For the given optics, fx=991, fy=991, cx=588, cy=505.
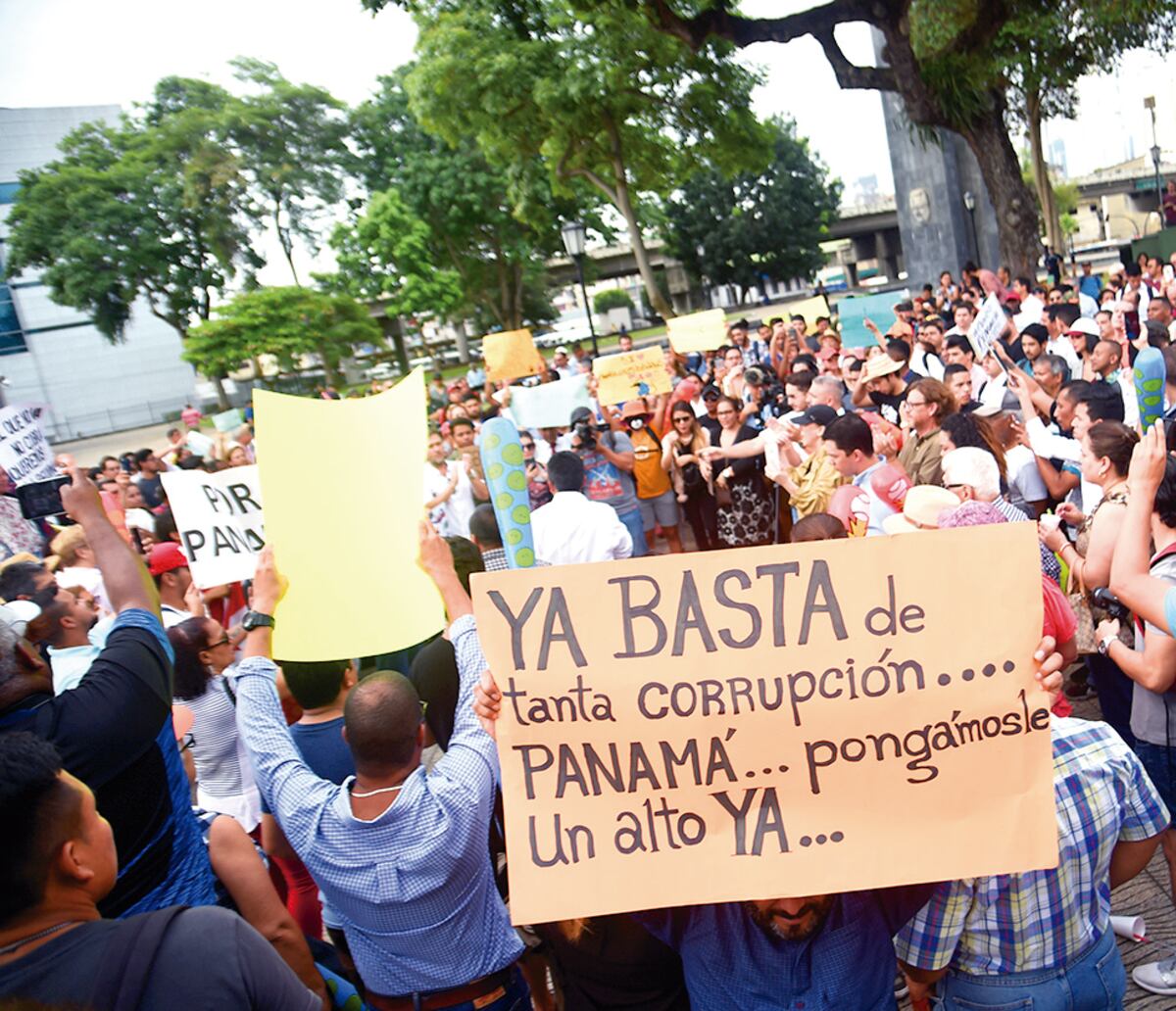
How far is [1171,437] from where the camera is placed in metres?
4.57

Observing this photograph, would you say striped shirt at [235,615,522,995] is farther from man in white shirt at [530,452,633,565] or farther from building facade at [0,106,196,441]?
building facade at [0,106,196,441]

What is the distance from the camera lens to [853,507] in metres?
4.91

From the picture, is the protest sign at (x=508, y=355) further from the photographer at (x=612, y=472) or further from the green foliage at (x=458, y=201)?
the green foliage at (x=458, y=201)

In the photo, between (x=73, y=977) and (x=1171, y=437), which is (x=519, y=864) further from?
(x=1171, y=437)

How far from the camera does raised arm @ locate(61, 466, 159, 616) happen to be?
260 centimetres

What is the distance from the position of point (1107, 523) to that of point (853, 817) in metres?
1.76

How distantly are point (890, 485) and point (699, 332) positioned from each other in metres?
7.77

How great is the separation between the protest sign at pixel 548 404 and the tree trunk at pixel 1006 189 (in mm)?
13131

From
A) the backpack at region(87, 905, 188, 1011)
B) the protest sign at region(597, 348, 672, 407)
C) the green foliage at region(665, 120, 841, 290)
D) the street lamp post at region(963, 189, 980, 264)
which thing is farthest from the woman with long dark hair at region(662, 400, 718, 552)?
the green foliage at region(665, 120, 841, 290)

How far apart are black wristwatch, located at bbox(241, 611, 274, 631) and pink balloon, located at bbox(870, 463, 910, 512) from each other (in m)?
3.00

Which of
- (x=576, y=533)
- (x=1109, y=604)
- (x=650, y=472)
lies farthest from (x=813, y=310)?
(x=1109, y=604)

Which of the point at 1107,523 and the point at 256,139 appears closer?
the point at 1107,523

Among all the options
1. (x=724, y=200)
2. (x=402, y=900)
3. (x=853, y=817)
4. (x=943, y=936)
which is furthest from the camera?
(x=724, y=200)

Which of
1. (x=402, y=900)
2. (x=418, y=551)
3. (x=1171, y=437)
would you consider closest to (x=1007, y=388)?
(x=1171, y=437)
